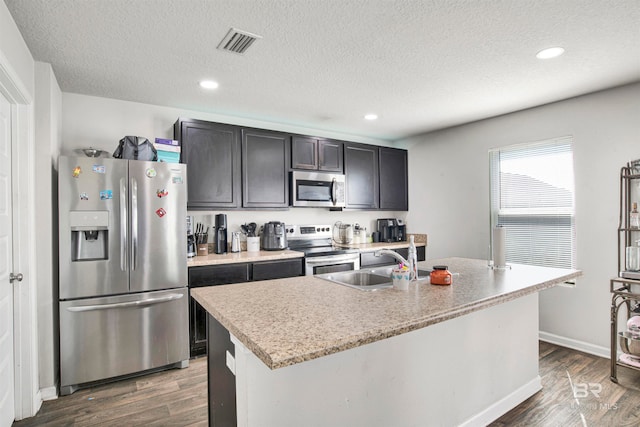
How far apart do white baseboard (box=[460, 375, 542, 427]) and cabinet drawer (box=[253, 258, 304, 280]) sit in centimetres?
197

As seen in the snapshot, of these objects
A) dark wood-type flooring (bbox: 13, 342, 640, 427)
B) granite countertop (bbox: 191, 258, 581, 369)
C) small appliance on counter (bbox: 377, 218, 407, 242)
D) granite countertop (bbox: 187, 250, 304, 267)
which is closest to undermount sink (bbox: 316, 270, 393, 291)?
granite countertop (bbox: 191, 258, 581, 369)

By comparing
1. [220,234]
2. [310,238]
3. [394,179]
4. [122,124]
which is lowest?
[310,238]

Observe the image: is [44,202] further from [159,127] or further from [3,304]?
[159,127]

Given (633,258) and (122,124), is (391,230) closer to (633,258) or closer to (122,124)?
(633,258)

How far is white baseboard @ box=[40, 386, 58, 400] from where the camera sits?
2.37 metres

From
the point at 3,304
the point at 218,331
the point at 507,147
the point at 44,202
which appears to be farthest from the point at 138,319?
the point at 507,147

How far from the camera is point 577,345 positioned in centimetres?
320

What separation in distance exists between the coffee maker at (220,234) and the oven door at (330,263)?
87cm

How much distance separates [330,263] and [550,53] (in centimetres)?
258

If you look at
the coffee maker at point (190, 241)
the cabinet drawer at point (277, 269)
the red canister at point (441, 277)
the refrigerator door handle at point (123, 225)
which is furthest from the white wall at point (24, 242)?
the red canister at point (441, 277)

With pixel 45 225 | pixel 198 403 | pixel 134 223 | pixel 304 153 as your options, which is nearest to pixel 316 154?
pixel 304 153

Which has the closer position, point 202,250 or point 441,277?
point 441,277

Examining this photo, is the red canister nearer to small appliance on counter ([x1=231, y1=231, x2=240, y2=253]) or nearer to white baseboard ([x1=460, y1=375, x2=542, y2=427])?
white baseboard ([x1=460, y1=375, x2=542, y2=427])

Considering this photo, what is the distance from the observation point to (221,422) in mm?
1579
